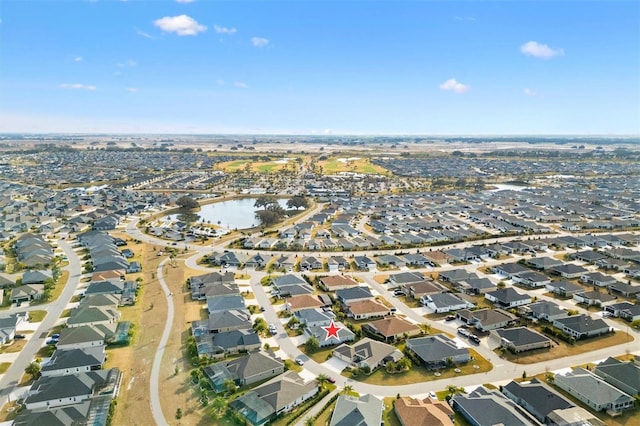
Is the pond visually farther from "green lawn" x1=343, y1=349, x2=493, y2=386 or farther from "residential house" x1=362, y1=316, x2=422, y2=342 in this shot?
"green lawn" x1=343, y1=349, x2=493, y2=386

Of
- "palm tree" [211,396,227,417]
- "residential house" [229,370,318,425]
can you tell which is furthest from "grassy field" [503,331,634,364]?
"palm tree" [211,396,227,417]

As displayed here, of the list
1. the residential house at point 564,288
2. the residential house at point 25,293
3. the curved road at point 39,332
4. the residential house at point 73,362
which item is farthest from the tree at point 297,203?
the residential house at point 73,362

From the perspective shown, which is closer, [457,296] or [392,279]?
[457,296]

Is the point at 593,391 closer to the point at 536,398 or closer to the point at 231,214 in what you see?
the point at 536,398

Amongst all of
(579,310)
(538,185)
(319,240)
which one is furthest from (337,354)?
(538,185)

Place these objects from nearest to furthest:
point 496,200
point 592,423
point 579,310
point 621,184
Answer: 1. point 592,423
2. point 579,310
3. point 496,200
4. point 621,184

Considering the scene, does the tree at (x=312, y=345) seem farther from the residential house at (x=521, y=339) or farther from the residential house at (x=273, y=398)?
the residential house at (x=521, y=339)

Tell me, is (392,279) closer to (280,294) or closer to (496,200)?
(280,294)
